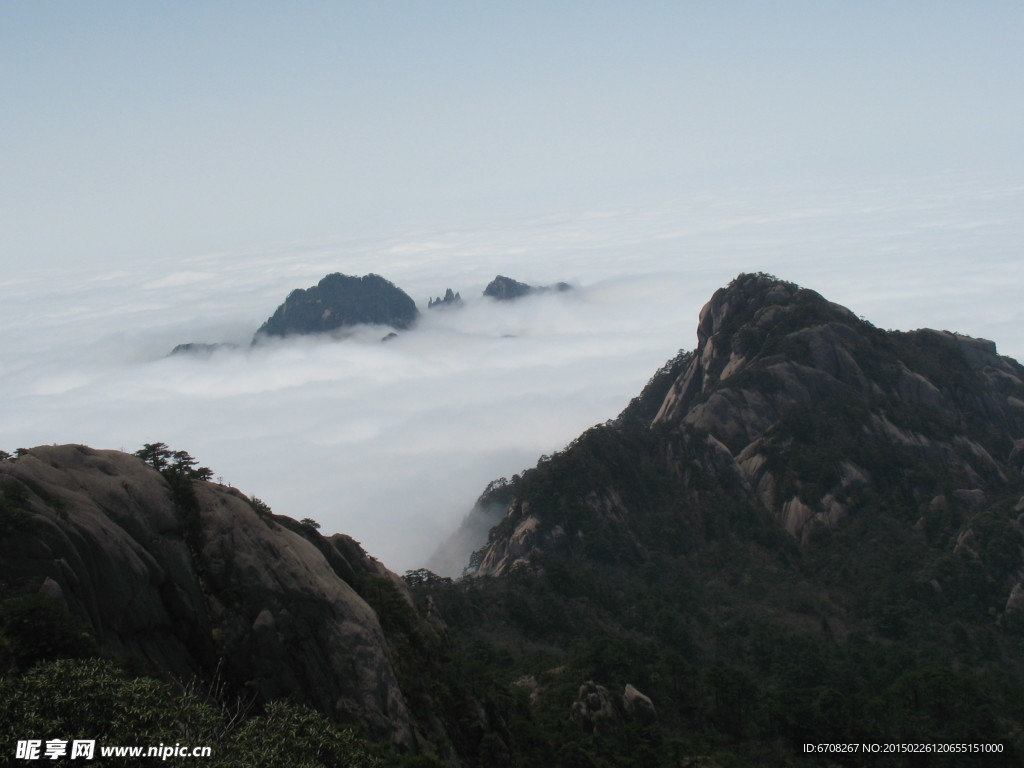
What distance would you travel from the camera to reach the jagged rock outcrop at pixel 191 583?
105 feet

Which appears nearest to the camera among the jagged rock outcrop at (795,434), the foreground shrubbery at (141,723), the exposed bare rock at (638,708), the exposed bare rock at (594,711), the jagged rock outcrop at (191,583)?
the foreground shrubbery at (141,723)

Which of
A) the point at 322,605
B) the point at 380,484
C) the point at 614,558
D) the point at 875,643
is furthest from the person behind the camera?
the point at 380,484

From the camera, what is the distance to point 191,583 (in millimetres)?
36812

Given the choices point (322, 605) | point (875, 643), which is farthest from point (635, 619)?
point (322, 605)

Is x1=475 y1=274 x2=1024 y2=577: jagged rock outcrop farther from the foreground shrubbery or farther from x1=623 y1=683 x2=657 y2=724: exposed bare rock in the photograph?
the foreground shrubbery

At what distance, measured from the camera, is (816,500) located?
94.5 metres

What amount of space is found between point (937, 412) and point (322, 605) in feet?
301

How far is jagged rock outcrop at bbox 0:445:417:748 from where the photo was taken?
105ft

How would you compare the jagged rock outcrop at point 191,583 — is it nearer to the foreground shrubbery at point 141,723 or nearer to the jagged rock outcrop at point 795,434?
the foreground shrubbery at point 141,723

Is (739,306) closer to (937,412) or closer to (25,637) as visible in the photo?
(937,412)

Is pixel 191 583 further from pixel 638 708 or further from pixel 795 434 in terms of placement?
pixel 795 434

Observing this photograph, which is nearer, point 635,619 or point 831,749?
point 831,749

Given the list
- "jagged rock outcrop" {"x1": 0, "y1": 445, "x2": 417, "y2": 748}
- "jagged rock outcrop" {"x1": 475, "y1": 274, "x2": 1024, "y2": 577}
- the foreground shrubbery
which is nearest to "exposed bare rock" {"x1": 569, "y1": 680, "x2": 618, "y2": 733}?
"jagged rock outcrop" {"x1": 0, "y1": 445, "x2": 417, "y2": 748}

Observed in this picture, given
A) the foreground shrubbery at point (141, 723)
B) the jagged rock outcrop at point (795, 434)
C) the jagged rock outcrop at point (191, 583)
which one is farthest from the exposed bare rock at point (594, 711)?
the jagged rock outcrop at point (795, 434)
